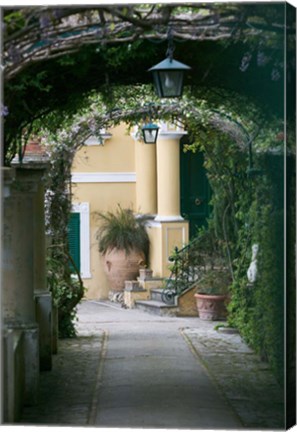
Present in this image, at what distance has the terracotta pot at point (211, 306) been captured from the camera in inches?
380

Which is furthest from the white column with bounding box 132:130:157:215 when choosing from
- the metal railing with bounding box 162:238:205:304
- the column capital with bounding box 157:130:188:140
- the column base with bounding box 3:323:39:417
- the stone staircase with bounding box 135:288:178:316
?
the column base with bounding box 3:323:39:417

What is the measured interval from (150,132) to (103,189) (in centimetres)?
65

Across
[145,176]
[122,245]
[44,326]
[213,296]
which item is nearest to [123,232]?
[122,245]

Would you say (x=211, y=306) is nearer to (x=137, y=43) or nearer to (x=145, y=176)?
(x=145, y=176)

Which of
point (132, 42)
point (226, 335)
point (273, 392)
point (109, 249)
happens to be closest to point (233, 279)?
point (226, 335)

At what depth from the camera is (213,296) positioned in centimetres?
971

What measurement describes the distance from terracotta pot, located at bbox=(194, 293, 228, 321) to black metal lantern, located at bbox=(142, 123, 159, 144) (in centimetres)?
125

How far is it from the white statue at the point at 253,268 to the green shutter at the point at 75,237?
1318mm

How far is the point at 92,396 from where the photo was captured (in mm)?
8500

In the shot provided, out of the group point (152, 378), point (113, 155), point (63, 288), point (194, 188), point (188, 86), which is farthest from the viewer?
point (63, 288)

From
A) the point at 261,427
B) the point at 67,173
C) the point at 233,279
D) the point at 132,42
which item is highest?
the point at 132,42

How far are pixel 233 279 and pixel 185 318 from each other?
54cm

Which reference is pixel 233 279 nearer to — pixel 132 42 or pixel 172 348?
pixel 172 348

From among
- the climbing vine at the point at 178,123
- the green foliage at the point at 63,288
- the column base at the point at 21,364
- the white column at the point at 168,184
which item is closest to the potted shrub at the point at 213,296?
the climbing vine at the point at 178,123
